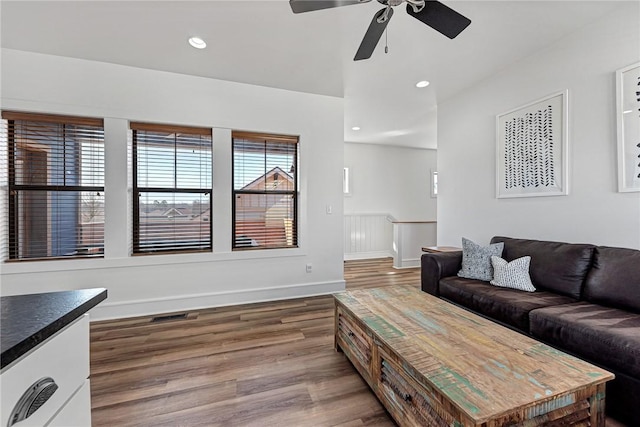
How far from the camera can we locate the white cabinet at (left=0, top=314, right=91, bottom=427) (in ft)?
1.78

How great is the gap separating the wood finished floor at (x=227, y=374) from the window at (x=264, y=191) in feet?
3.19

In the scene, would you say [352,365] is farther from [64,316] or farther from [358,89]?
[358,89]

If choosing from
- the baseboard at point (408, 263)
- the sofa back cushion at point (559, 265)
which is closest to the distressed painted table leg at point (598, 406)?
the sofa back cushion at point (559, 265)

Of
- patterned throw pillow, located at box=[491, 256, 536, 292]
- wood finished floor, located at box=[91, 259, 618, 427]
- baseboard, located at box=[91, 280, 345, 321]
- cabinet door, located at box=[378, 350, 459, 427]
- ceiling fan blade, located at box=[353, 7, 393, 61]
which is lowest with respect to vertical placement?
wood finished floor, located at box=[91, 259, 618, 427]

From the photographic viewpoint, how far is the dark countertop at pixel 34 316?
561 millimetres

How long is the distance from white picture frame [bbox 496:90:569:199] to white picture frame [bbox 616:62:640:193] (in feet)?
1.16

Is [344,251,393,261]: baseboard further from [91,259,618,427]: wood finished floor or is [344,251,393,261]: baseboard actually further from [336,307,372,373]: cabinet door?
[336,307,372,373]: cabinet door

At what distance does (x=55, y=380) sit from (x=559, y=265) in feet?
9.92

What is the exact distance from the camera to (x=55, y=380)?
0.67 meters

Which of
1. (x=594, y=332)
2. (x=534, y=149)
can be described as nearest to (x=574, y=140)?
(x=534, y=149)

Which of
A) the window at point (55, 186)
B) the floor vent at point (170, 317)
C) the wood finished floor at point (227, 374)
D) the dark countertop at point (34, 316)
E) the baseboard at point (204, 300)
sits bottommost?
the wood finished floor at point (227, 374)

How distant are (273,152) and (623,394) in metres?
3.48

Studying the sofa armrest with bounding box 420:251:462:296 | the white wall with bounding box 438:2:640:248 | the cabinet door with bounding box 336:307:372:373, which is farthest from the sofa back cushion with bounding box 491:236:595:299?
the cabinet door with bounding box 336:307:372:373

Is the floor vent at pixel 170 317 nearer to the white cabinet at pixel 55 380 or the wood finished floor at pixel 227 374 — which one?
the wood finished floor at pixel 227 374
